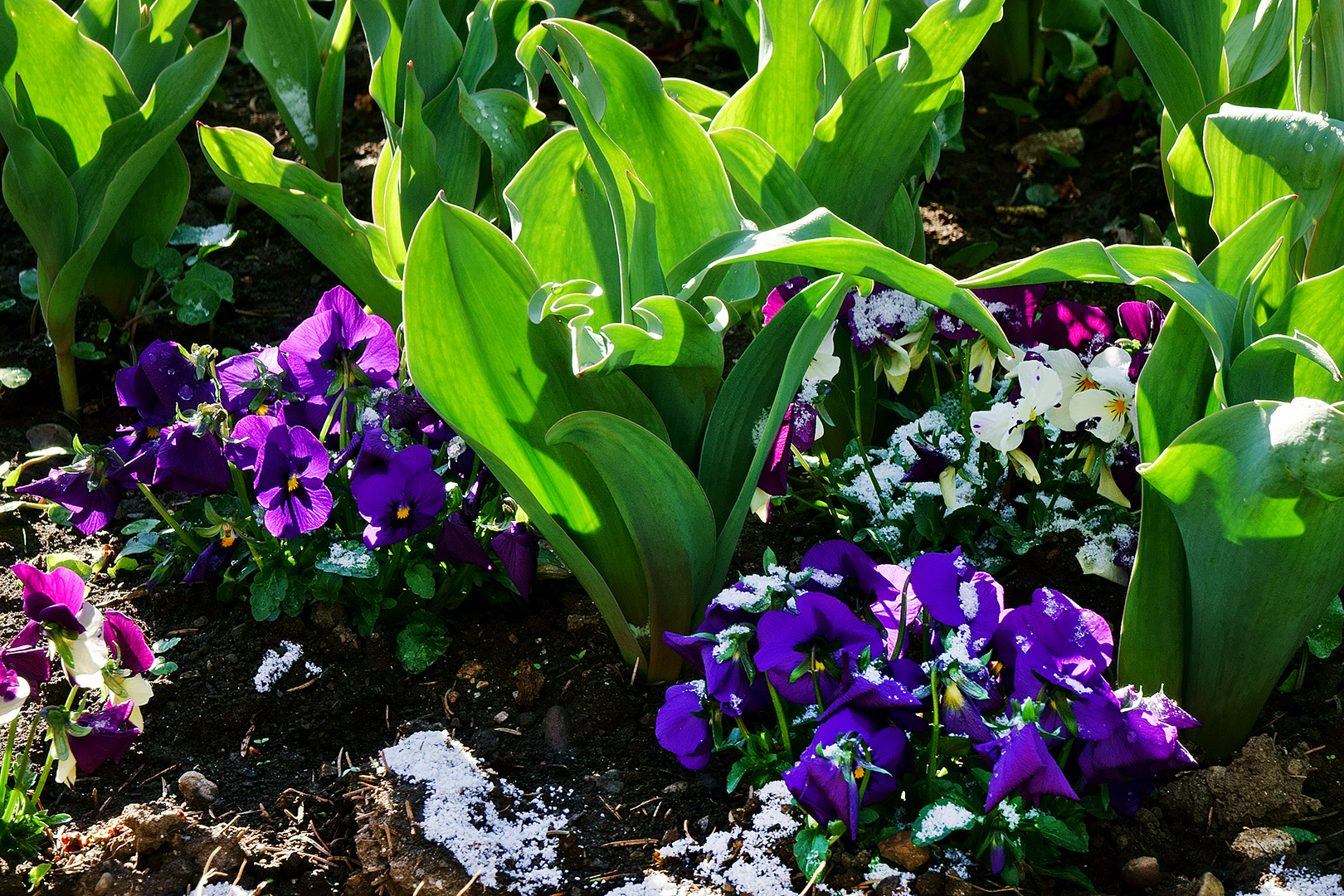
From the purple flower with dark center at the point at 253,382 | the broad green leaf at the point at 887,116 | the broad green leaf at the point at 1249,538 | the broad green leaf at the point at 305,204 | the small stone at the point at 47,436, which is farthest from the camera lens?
the small stone at the point at 47,436

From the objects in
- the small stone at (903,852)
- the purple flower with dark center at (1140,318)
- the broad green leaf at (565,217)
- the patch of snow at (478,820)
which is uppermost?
the broad green leaf at (565,217)

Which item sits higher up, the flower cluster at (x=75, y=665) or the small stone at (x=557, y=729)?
the flower cluster at (x=75, y=665)

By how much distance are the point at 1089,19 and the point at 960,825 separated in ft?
7.18

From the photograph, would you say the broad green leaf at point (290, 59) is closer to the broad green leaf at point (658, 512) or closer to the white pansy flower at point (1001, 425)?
the broad green leaf at point (658, 512)

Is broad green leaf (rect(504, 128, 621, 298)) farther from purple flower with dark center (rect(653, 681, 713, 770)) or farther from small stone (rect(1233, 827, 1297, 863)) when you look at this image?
small stone (rect(1233, 827, 1297, 863))

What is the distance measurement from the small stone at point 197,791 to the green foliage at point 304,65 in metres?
1.34

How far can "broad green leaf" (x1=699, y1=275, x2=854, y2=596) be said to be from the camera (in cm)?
130

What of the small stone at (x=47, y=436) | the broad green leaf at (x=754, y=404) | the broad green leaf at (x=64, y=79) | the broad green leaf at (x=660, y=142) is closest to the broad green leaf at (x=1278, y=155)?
the broad green leaf at (x=754, y=404)

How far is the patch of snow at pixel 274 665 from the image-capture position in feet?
5.14

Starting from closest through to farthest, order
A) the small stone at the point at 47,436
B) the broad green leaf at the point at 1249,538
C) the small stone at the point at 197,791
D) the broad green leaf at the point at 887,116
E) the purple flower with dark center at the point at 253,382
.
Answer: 1. the broad green leaf at the point at 1249,538
2. the small stone at the point at 197,791
3. the broad green leaf at the point at 887,116
4. the purple flower with dark center at the point at 253,382
5. the small stone at the point at 47,436

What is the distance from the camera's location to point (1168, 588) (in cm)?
133

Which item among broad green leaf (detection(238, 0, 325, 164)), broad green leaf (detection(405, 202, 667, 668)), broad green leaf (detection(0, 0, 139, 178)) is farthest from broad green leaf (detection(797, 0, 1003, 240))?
broad green leaf (detection(0, 0, 139, 178))

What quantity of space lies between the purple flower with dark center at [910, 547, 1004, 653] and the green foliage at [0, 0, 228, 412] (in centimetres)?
149

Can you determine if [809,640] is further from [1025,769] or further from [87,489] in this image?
[87,489]
